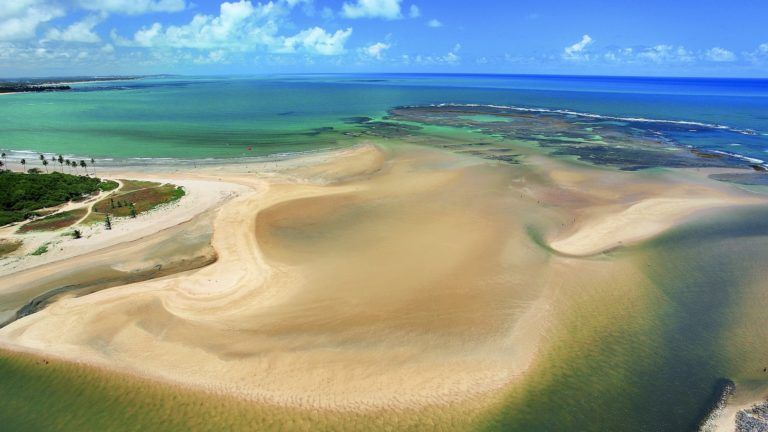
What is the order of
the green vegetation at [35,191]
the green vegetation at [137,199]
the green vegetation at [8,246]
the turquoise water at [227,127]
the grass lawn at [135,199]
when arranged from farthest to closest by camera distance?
1. the turquoise water at [227,127]
2. the green vegetation at [137,199]
3. the grass lawn at [135,199]
4. the green vegetation at [35,191]
5. the green vegetation at [8,246]

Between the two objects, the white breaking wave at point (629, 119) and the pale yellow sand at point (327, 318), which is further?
the white breaking wave at point (629, 119)

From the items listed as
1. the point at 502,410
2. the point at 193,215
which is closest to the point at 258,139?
the point at 193,215

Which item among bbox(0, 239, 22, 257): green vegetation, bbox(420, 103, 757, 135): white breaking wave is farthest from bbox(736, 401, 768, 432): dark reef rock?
bbox(420, 103, 757, 135): white breaking wave

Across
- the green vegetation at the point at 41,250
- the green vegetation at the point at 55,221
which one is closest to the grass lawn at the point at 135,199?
the green vegetation at the point at 55,221

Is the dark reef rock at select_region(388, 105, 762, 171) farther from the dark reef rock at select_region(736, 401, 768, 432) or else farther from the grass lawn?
the grass lawn

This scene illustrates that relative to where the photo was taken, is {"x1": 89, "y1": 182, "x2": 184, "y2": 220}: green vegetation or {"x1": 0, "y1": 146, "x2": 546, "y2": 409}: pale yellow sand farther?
{"x1": 89, "y1": 182, "x2": 184, "y2": 220}: green vegetation

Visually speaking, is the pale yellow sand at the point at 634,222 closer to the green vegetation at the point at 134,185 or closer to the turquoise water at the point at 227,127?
the turquoise water at the point at 227,127

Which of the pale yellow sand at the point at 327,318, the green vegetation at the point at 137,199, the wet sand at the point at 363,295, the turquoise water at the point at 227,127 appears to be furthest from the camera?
the turquoise water at the point at 227,127
